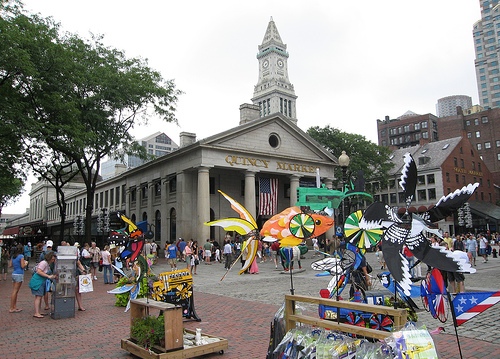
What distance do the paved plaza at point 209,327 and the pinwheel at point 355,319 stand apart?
231 cm

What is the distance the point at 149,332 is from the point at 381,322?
12.2 ft

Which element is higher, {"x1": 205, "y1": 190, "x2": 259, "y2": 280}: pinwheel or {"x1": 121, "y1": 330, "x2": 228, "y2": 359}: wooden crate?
{"x1": 205, "y1": 190, "x2": 259, "y2": 280}: pinwheel

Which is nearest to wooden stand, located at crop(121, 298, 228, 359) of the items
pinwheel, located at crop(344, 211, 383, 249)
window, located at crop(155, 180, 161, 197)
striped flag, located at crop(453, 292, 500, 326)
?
pinwheel, located at crop(344, 211, 383, 249)

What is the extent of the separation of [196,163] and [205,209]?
414 centimetres

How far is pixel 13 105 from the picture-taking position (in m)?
22.0

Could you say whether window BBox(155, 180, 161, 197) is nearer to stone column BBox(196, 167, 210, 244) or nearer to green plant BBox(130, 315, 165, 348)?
stone column BBox(196, 167, 210, 244)

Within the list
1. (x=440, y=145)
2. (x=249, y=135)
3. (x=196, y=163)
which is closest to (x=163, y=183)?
(x=196, y=163)

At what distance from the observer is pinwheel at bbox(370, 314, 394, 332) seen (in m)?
5.05

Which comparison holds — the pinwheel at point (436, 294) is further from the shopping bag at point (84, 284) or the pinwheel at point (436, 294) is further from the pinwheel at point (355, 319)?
the shopping bag at point (84, 284)

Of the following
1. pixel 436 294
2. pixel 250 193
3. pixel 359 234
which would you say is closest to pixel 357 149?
pixel 250 193

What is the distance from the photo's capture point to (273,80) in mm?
146750

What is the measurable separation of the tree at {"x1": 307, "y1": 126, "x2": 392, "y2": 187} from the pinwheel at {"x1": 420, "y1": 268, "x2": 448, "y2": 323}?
46.1 m

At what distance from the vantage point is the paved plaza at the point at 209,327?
7367 millimetres

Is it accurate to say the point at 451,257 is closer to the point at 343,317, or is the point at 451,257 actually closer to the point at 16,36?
the point at 343,317
